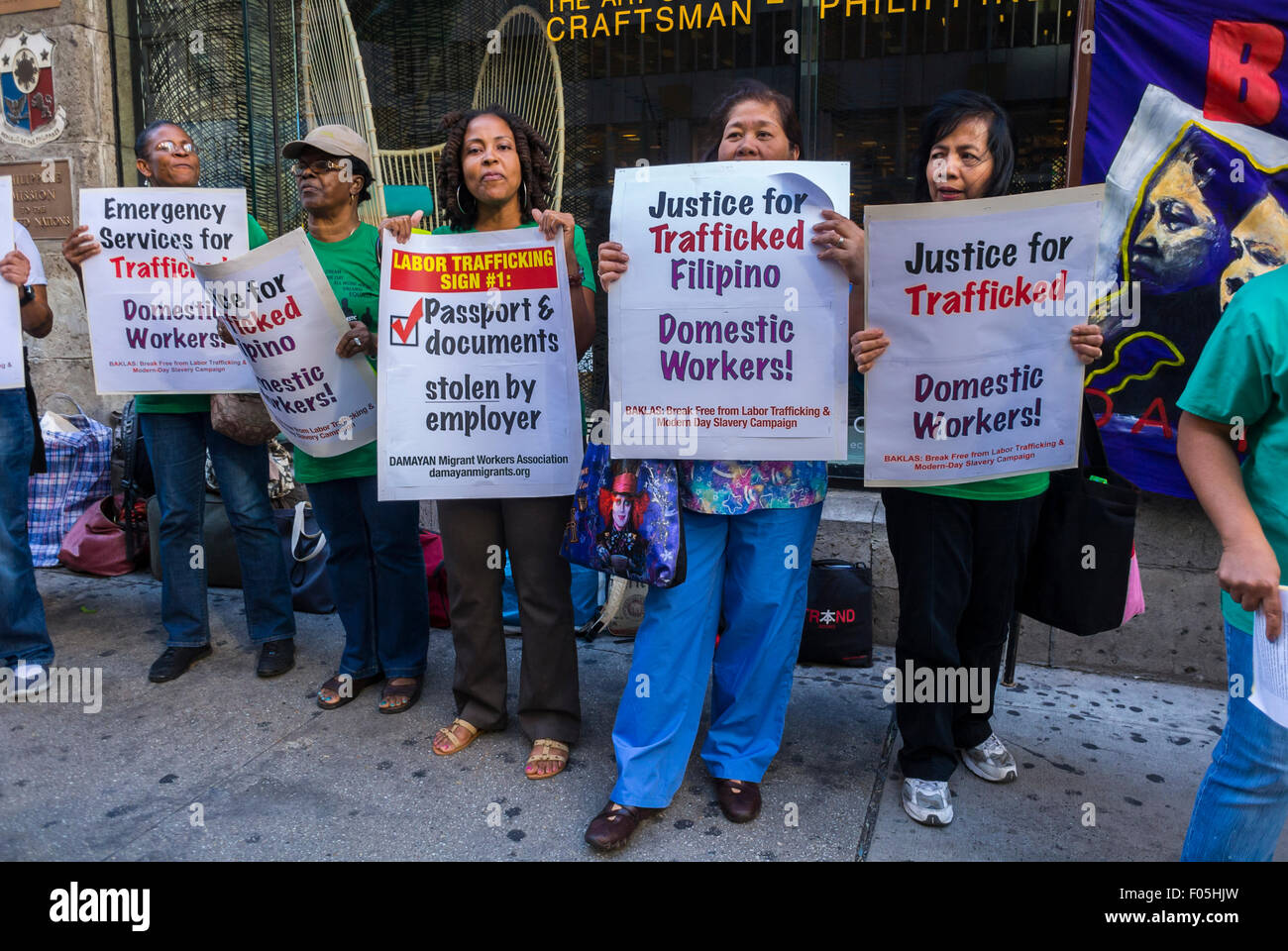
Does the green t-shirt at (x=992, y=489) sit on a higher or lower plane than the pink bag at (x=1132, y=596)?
higher

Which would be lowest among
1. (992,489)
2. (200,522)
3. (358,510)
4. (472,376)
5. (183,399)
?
(200,522)

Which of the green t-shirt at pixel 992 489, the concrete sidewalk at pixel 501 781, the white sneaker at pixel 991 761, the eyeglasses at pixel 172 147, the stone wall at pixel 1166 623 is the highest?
the eyeglasses at pixel 172 147

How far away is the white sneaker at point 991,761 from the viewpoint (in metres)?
3.07

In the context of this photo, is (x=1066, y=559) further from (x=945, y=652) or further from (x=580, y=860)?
(x=580, y=860)

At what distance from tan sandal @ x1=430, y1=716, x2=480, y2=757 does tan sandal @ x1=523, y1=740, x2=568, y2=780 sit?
0.26m

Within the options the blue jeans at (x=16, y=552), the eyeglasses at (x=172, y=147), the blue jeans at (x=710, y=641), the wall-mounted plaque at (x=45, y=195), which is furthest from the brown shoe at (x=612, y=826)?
the wall-mounted plaque at (x=45, y=195)

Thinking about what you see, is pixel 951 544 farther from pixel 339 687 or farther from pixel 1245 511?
pixel 339 687

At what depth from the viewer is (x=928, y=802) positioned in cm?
282

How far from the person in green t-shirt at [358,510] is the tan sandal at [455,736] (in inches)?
13.7

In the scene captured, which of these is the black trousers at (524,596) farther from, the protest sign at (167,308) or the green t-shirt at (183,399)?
the green t-shirt at (183,399)

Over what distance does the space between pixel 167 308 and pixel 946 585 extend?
3.00 meters

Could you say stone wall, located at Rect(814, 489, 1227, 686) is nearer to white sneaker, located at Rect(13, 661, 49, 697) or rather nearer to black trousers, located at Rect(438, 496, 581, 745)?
black trousers, located at Rect(438, 496, 581, 745)

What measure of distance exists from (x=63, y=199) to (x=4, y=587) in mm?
2722

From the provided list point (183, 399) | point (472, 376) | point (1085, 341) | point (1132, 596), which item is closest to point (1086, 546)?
point (1132, 596)
